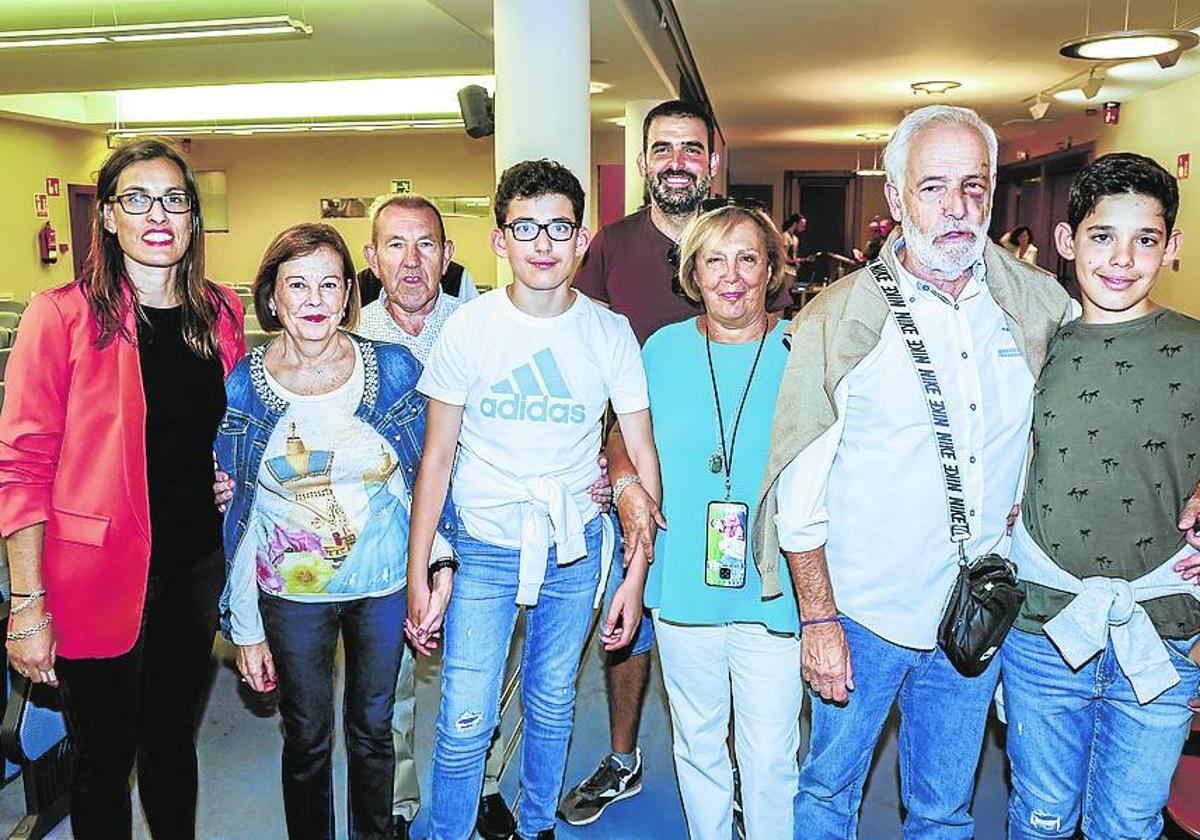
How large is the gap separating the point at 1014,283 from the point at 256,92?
1323 cm

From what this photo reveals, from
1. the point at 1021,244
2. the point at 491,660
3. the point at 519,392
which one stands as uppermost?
the point at 1021,244

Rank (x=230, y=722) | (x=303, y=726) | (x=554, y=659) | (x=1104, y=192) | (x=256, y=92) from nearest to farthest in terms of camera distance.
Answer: (x=1104, y=192)
(x=303, y=726)
(x=554, y=659)
(x=230, y=722)
(x=256, y=92)

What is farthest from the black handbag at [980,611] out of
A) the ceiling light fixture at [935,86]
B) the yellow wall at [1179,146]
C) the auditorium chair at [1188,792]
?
the ceiling light fixture at [935,86]

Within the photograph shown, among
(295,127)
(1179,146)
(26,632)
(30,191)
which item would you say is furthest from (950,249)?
(30,191)

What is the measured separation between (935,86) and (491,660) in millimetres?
10678

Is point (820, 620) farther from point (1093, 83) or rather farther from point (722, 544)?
point (1093, 83)

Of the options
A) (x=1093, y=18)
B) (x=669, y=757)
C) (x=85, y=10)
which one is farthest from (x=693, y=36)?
(x=669, y=757)

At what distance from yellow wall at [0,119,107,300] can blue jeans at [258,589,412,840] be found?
1128 cm

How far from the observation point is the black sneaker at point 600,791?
2805mm

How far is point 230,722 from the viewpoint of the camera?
134 inches

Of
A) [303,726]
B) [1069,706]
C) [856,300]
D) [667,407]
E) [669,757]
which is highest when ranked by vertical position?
[856,300]

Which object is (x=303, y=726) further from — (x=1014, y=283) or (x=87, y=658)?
(x=1014, y=283)

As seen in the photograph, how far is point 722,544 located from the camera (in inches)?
82.0

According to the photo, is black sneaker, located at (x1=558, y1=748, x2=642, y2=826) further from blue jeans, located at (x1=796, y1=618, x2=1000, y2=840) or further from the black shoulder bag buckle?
the black shoulder bag buckle
